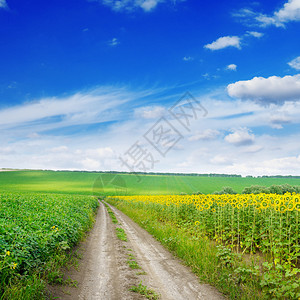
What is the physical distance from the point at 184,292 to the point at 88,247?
650 centimetres

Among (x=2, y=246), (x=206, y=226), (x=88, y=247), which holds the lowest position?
(x=88, y=247)

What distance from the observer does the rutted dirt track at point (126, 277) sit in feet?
20.0

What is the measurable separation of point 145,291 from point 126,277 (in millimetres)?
1254

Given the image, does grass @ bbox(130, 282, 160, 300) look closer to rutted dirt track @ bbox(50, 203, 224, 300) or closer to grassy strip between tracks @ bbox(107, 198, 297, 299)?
rutted dirt track @ bbox(50, 203, 224, 300)

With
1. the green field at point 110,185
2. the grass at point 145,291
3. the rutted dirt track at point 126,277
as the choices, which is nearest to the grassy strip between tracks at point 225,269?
the rutted dirt track at point 126,277

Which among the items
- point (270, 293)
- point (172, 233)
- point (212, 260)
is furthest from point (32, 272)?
point (172, 233)

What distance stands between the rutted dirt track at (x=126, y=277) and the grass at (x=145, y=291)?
0.45 feet

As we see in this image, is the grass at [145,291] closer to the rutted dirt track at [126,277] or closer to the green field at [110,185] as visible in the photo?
the rutted dirt track at [126,277]

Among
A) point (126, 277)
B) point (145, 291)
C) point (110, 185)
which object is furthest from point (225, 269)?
point (110, 185)

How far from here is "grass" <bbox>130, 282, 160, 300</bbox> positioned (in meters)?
5.93

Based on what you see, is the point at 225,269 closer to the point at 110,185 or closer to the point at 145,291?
the point at 145,291

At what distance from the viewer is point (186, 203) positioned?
16719 millimetres

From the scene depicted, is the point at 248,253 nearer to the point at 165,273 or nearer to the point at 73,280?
the point at 165,273

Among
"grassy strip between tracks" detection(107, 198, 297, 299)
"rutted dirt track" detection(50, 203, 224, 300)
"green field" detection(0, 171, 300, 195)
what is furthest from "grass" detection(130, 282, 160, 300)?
"green field" detection(0, 171, 300, 195)
